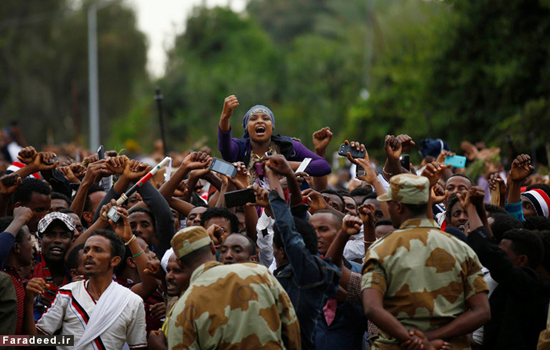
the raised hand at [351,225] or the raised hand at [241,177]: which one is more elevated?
the raised hand at [241,177]

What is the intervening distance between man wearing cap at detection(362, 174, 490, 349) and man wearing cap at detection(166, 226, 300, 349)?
0.60m

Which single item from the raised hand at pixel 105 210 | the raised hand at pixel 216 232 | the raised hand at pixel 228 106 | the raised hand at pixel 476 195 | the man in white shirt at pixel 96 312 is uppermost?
the raised hand at pixel 228 106

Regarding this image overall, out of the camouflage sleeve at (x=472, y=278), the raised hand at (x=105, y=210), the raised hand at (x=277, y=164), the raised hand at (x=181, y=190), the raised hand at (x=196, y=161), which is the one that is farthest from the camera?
the raised hand at (x=181, y=190)

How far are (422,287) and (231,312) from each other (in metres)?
1.27

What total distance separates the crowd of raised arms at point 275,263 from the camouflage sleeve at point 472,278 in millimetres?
10

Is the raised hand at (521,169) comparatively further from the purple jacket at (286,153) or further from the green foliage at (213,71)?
the green foliage at (213,71)

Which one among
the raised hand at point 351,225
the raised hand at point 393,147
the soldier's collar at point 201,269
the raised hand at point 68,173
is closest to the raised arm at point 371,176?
the raised hand at point 393,147

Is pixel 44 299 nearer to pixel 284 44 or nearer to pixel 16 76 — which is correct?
pixel 16 76

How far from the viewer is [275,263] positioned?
21.2ft

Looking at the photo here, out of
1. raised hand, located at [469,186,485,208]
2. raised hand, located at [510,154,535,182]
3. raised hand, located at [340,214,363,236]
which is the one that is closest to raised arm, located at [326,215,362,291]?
raised hand, located at [340,214,363,236]

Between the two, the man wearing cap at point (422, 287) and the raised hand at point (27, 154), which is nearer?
the man wearing cap at point (422, 287)

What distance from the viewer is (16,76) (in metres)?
38.2

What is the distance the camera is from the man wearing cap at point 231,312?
4.80 meters

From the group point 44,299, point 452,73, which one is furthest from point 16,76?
point 44,299
